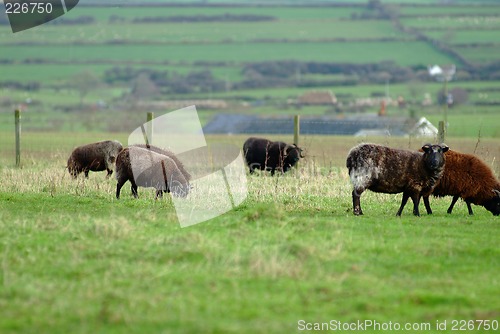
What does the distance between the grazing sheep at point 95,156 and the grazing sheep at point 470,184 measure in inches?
A: 444

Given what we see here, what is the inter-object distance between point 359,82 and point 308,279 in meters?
98.6

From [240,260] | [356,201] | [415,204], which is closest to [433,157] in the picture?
[415,204]

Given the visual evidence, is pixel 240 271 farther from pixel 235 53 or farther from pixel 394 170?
pixel 235 53

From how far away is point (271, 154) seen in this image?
28.9 m

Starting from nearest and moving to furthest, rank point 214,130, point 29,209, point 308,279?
1. point 308,279
2. point 29,209
3. point 214,130

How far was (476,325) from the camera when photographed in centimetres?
980

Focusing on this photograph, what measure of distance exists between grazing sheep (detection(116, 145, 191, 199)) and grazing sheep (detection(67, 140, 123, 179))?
6168 mm

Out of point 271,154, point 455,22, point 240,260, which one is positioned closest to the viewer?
point 240,260

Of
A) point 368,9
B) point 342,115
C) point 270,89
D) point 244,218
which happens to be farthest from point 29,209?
point 368,9

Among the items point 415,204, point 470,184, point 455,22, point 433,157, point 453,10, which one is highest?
point 453,10

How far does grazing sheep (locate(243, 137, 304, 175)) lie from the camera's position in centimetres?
2828

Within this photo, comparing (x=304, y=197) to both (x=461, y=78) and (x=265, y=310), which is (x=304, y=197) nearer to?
(x=265, y=310)

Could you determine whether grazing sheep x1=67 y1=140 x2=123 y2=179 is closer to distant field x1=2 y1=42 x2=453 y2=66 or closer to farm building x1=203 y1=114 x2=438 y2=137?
farm building x1=203 y1=114 x2=438 y2=137

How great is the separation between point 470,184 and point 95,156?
1227 centimetres
